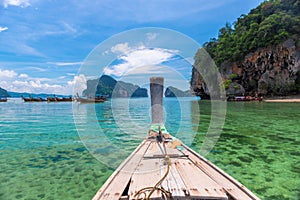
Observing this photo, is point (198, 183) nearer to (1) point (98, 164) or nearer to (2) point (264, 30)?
(1) point (98, 164)

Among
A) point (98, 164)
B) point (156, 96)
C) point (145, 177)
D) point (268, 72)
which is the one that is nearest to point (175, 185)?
point (145, 177)

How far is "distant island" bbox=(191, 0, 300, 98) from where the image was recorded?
42125mm

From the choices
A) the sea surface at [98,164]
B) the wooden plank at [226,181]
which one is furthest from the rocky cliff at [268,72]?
the wooden plank at [226,181]

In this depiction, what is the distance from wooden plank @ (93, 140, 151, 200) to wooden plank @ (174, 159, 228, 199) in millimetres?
709

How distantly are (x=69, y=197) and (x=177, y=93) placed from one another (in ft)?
12.4

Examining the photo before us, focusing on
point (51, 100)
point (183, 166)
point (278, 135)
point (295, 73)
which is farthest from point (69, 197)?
point (51, 100)

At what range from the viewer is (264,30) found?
44.0 metres

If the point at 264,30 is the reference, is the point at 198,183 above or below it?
below

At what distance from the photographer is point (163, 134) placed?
521 centimetres

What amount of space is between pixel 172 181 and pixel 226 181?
2.38ft

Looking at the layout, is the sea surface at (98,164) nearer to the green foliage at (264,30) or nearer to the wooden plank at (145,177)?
the wooden plank at (145,177)

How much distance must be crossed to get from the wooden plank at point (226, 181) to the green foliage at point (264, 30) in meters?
48.2

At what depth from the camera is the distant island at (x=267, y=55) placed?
138 feet

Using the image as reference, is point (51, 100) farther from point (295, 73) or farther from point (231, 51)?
point (295, 73)
